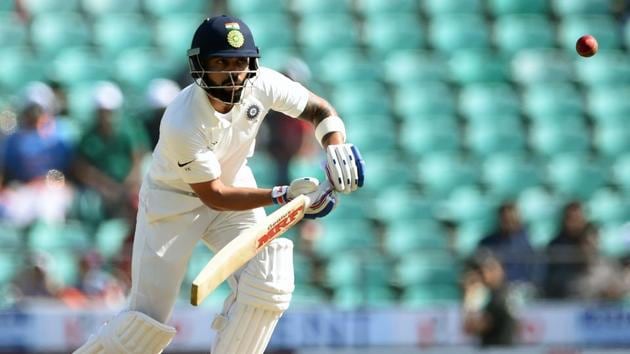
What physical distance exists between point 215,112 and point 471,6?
5070 mm

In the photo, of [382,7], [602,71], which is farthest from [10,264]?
[602,71]

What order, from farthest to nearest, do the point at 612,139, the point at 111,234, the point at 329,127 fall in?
the point at 612,139, the point at 111,234, the point at 329,127

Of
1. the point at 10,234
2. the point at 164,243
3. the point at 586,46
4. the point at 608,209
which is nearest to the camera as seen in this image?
the point at 164,243

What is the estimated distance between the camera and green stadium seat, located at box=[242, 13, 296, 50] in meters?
8.46

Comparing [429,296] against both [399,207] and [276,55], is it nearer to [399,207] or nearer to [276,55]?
[399,207]

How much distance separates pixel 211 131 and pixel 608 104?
500 cm

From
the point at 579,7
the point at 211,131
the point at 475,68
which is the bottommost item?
the point at 211,131

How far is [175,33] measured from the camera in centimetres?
854

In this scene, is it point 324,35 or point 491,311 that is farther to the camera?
point 324,35

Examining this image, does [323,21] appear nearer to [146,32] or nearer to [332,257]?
[146,32]

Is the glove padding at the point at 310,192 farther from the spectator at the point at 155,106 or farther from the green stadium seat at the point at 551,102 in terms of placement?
the green stadium seat at the point at 551,102

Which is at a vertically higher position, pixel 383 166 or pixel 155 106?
pixel 155 106

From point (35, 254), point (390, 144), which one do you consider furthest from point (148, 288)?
point (390, 144)

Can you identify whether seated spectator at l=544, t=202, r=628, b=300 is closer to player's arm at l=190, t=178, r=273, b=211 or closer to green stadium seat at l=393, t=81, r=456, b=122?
green stadium seat at l=393, t=81, r=456, b=122
